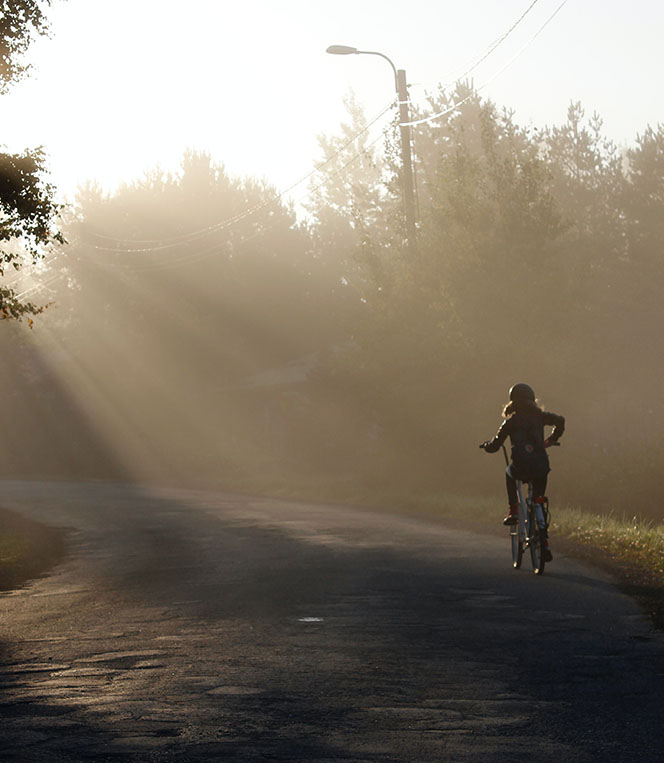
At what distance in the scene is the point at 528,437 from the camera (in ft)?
42.0

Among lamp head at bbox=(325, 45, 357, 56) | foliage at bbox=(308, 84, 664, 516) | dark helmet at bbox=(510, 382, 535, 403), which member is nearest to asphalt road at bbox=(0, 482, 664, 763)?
dark helmet at bbox=(510, 382, 535, 403)

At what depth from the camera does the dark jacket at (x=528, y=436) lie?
41.4ft

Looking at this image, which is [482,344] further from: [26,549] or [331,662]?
[331,662]

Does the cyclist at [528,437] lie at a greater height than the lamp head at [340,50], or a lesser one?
lesser

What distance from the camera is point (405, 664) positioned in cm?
752

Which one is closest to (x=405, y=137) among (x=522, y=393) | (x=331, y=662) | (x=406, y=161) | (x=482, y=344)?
(x=406, y=161)

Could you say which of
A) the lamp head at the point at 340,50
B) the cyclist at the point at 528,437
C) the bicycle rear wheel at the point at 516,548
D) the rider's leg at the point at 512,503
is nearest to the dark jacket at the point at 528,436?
the cyclist at the point at 528,437

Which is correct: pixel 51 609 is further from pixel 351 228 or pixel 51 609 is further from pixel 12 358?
pixel 351 228

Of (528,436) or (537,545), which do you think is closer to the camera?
(537,545)

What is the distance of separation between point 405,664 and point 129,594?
5.34m

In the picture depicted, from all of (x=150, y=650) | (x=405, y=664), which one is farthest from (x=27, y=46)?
(x=405, y=664)

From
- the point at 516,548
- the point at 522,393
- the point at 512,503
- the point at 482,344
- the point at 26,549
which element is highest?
the point at 482,344

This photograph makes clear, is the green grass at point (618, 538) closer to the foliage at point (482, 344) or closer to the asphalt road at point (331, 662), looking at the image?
the asphalt road at point (331, 662)

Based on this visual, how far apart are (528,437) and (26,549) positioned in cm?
→ 985
